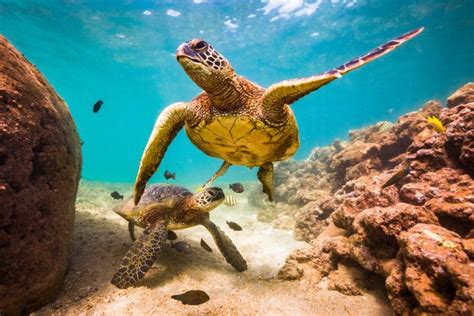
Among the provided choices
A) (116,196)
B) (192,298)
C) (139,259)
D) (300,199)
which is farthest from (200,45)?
(300,199)

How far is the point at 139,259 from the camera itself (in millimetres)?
3637

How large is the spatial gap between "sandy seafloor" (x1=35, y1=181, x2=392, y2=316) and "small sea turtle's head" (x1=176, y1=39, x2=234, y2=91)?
279 centimetres

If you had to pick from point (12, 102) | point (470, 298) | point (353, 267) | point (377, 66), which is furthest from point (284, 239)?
point (377, 66)

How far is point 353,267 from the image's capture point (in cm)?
366

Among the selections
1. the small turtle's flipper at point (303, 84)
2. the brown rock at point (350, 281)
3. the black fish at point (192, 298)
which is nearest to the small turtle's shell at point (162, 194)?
the black fish at point (192, 298)

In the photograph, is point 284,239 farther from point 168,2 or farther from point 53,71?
point 53,71

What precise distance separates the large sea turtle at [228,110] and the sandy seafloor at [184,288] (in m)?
1.33

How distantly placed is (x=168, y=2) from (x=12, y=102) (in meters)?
21.0

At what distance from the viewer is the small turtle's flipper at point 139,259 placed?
11.3 ft

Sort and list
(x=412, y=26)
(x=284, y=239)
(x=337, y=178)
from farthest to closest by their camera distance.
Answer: (x=412, y=26) → (x=337, y=178) → (x=284, y=239)

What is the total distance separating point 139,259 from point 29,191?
5.41ft

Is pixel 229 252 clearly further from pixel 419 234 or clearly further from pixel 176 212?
pixel 419 234

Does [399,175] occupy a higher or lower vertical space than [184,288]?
higher

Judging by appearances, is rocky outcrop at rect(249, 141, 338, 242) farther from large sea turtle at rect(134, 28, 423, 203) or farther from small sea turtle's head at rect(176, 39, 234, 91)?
small sea turtle's head at rect(176, 39, 234, 91)
